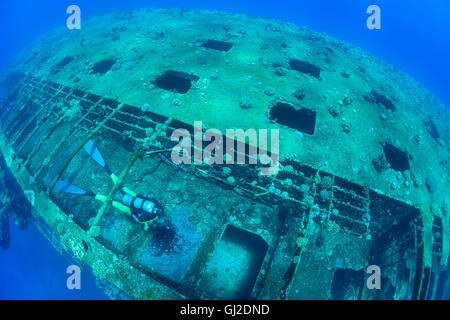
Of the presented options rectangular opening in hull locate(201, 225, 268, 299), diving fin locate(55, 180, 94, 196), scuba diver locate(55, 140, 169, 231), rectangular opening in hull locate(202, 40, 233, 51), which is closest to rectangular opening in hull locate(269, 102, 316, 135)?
rectangular opening in hull locate(201, 225, 268, 299)

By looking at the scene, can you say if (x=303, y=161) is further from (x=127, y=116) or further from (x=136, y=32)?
(x=136, y=32)

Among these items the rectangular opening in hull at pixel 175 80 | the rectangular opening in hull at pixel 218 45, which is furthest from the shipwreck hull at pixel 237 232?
the rectangular opening in hull at pixel 218 45

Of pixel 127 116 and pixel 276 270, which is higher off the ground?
pixel 127 116

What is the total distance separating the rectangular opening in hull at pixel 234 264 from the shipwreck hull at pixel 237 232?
0.02 meters

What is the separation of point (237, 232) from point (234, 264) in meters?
0.73

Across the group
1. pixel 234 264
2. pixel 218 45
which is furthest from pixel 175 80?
pixel 234 264

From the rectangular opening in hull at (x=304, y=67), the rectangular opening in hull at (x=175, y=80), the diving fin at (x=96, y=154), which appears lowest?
the diving fin at (x=96, y=154)

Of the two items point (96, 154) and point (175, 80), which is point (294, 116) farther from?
point (96, 154)

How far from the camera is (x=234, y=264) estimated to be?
4648 mm

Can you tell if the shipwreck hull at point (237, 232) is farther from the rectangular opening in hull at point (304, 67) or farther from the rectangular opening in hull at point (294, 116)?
the rectangular opening in hull at point (304, 67)

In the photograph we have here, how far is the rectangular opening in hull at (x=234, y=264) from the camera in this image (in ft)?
14.0
